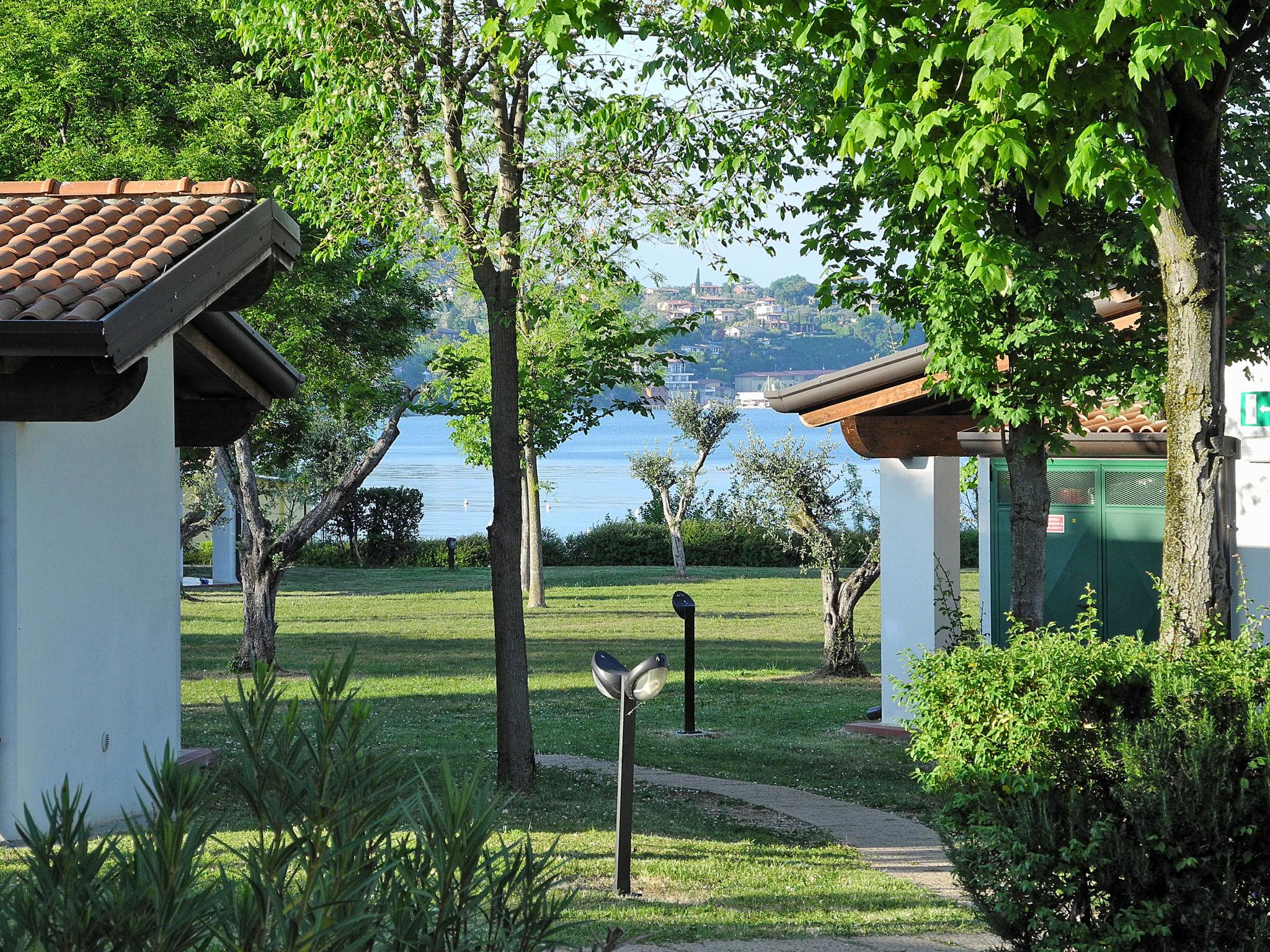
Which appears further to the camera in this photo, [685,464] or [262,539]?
[685,464]

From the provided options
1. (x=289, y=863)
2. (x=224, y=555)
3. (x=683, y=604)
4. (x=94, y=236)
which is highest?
(x=94, y=236)

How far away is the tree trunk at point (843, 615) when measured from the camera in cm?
1689

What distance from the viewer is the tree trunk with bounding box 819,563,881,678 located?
1689 cm

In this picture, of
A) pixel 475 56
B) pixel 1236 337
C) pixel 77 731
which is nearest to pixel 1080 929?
pixel 1236 337

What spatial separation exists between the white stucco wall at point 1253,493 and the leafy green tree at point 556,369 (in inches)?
197

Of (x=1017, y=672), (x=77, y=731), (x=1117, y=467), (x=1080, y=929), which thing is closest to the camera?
(x=1080, y=929)

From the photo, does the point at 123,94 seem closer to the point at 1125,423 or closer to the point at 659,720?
the point at 659,720

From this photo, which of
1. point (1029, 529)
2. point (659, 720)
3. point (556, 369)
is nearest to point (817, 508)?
point (556, 369)

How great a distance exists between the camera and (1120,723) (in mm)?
5062

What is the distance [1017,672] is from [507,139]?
621 cm

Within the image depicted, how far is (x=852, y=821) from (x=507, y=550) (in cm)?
337

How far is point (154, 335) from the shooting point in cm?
703

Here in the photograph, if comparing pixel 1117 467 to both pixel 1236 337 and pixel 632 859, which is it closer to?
pixel 1236 337

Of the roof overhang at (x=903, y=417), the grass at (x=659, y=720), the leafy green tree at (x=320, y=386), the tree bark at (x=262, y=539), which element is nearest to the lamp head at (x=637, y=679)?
the grass at (x=659, y=720)
